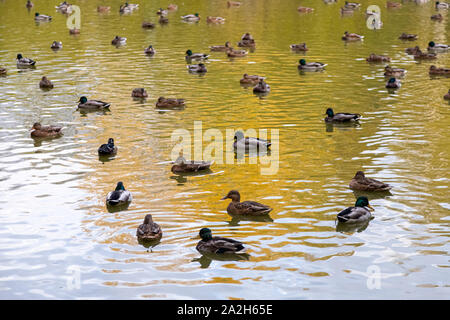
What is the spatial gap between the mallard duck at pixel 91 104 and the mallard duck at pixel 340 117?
31.3ft

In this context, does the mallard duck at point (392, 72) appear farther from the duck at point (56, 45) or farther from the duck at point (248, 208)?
the duck at point (56, 45)

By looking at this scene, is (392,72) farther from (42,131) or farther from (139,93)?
(42,131)

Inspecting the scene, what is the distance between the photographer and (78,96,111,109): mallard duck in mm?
27969

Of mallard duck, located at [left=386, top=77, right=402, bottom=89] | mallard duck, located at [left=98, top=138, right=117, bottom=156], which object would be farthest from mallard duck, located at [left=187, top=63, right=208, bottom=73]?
mallard duck, located at [left=98, top=138, right=117, bottom=156]

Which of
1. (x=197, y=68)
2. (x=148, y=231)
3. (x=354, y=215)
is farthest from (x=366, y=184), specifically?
(x=197, y=68)

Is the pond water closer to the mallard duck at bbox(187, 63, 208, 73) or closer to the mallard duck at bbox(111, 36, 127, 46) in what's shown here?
the mallard duck at bbox(187, 63, 208, 73)

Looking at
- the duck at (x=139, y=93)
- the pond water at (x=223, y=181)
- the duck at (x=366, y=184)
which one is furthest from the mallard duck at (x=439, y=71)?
the duck at (x=366, y=184)

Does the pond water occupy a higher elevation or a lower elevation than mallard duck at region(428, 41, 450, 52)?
lower

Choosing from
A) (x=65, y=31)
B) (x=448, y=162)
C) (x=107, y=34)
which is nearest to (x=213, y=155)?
(x=448, y=162)

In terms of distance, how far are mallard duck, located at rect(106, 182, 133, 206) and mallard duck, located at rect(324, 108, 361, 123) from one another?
10.7 meters

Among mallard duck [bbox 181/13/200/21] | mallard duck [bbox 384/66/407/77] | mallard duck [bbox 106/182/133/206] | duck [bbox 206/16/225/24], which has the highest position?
mallard duck [bbox 181/13/200/21]

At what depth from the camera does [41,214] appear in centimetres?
1692

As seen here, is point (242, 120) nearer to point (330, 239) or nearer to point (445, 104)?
point (445, 104)

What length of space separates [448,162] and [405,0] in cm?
5334
